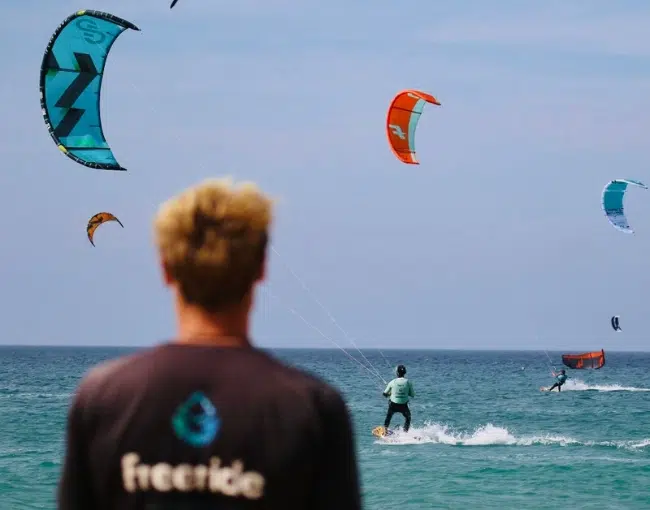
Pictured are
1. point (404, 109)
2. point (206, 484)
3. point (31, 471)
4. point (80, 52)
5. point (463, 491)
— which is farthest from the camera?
point (404, 109)

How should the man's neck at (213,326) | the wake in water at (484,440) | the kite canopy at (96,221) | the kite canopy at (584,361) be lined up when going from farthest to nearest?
the kite canopy at (584,361) → the kite canopy at (96,221) → the wake in water at (484,440) → the man's neck at (213,326)

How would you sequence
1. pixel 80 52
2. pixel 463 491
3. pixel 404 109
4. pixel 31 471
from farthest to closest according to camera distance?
pixel 404 109 → pixel 31 471 → pixel 463 491 → pixel 80 52

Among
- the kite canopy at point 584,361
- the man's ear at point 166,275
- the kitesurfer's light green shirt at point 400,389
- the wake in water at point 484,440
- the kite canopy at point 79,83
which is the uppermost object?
the kite canopy at point 79,83

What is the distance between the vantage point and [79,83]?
10.8 meters

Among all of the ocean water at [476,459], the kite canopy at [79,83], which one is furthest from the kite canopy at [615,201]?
the kite canopy at [79,83]

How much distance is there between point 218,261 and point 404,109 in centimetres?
1841

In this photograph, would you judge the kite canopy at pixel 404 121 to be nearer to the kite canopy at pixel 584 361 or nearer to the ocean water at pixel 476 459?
the ocean water at pixel 476 459

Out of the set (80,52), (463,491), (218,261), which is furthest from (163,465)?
(463,491)

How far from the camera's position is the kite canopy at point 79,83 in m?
10.3

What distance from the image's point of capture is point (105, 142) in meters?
11.0

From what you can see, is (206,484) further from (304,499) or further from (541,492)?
(541,492)

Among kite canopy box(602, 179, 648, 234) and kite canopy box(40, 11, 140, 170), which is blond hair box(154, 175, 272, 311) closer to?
kite canopy box(40, 11, 140, 170)

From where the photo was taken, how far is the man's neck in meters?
1.88

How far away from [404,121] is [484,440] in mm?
6234
